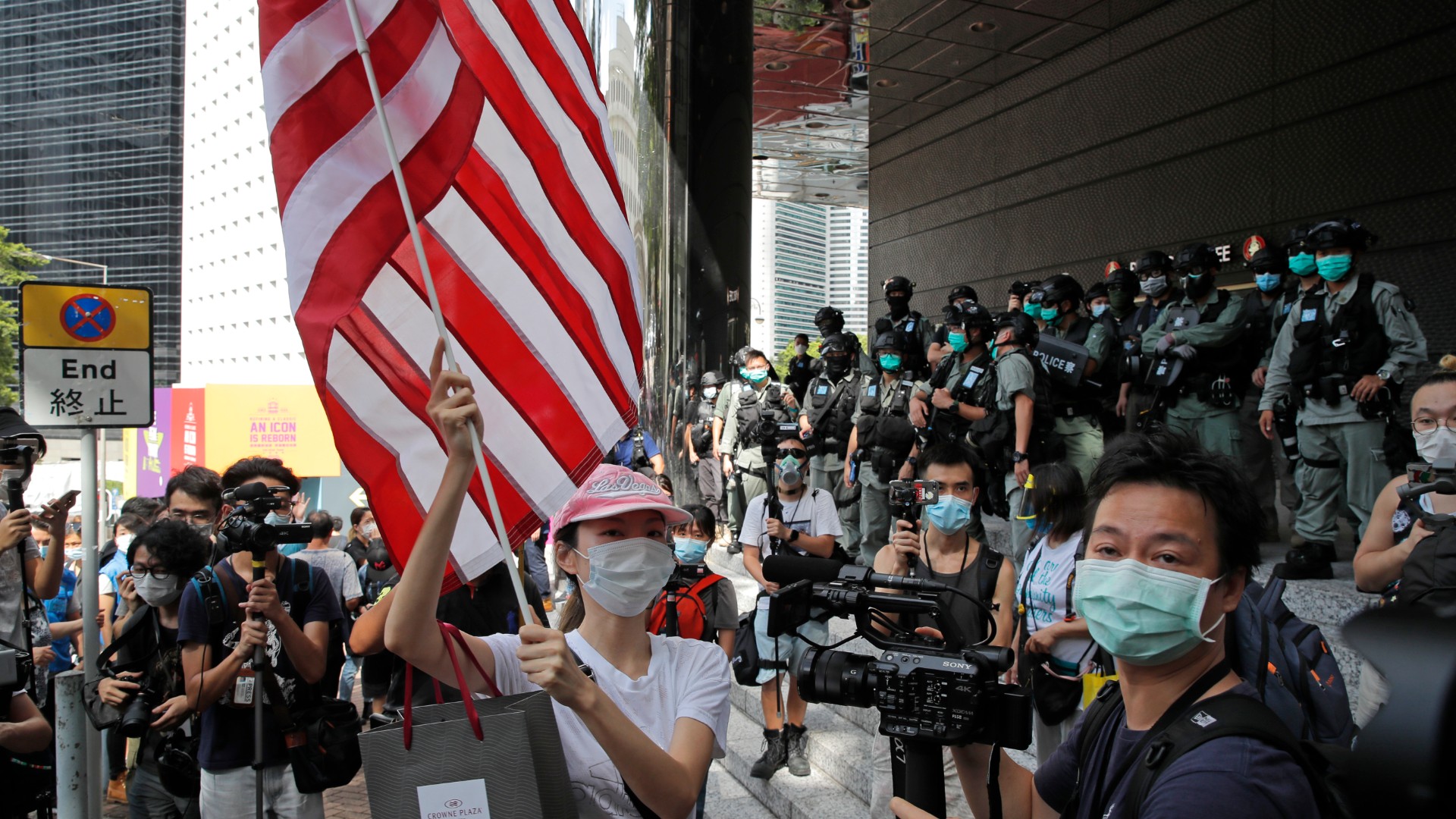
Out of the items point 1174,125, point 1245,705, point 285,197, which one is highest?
point 1174,125

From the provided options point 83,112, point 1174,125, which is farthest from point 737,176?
point 83,112

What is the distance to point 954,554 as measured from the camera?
4.64 m

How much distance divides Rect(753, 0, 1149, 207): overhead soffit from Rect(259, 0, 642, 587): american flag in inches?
419

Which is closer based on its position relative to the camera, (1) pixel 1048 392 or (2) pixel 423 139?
(2) pixel 423 139

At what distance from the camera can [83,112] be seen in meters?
86.1

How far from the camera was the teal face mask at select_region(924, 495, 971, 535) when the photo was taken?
15.0 feet

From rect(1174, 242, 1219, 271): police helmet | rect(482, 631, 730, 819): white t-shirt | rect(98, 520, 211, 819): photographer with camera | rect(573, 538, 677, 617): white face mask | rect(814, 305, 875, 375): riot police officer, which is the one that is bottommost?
rect(98, 520, 211, 819): photographer with camera

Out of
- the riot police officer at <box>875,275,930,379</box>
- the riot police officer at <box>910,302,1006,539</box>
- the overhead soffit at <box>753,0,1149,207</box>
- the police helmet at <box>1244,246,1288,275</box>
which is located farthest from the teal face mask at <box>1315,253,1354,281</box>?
the overhead soffit at <box>753,0,1149,207</box>

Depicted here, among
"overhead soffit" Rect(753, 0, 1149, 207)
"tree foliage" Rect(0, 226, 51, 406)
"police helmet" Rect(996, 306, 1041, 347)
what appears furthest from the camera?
"tree foliage" Rect(0, 226, 51, 406)

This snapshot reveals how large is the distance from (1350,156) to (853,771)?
24.3ft

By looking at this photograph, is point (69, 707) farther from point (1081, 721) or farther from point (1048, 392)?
point (1048, 392)

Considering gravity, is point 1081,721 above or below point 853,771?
above

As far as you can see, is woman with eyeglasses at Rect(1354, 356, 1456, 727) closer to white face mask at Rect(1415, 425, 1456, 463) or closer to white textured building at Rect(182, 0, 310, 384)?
white face mask at Rect(1415, 425, 1456, 463)

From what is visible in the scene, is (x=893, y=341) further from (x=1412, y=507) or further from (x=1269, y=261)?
(x=1412, y=507)
